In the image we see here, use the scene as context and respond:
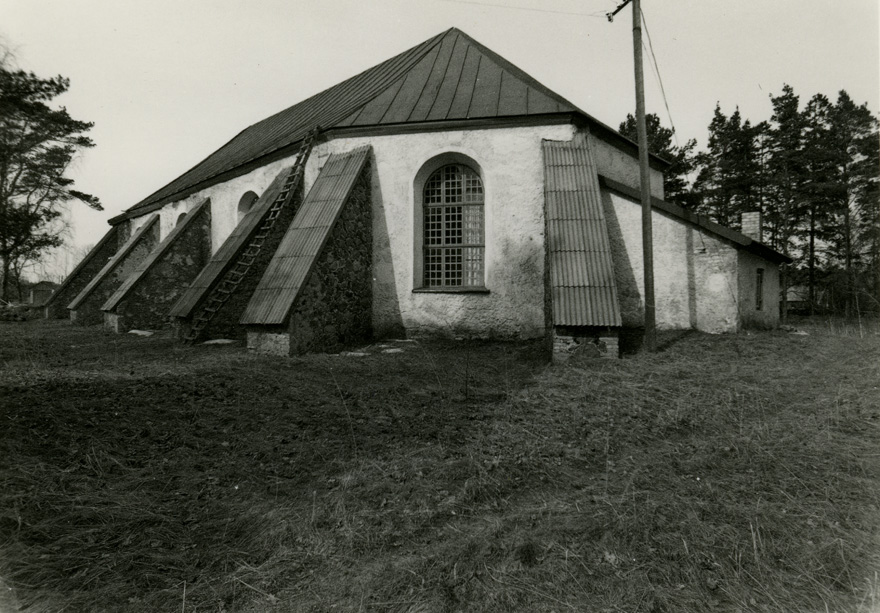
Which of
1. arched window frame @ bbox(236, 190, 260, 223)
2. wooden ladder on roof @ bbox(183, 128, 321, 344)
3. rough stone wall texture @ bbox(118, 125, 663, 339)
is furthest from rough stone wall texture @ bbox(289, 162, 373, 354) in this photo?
arched window frame @ bbox(236, 190, 260, 223)

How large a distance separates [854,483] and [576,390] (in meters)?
2.78

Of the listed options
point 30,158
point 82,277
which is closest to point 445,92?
point 30,158

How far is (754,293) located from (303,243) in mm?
11058

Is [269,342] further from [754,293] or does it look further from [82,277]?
[82,277]

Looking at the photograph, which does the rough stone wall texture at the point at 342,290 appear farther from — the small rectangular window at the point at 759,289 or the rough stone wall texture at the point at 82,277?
the rough stone wall texture at the point at 82,277

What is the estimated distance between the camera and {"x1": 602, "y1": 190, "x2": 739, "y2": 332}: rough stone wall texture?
9367 mm

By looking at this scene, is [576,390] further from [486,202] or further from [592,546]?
[486,202]

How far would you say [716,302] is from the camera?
9.43 metres

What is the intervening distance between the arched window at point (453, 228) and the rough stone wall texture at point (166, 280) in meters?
8.26

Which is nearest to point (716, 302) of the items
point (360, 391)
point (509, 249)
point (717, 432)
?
point (509, 249)

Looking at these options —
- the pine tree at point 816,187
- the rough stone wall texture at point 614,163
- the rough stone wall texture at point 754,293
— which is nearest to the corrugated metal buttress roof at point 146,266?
the rough stone wall texture at point 614,163

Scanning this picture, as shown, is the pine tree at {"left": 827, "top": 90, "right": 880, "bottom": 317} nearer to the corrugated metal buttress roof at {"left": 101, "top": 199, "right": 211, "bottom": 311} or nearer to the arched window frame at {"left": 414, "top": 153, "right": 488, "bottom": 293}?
the arched window frame at {"left": 414, "top": 153, "right": 488, "bottom": 293}

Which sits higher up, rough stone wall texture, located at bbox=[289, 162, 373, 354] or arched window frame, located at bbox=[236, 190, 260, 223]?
arched window frame, located at bbox=[236, 190, 260, 223]

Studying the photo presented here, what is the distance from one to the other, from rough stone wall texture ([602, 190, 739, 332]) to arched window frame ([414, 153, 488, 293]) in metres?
2.87
